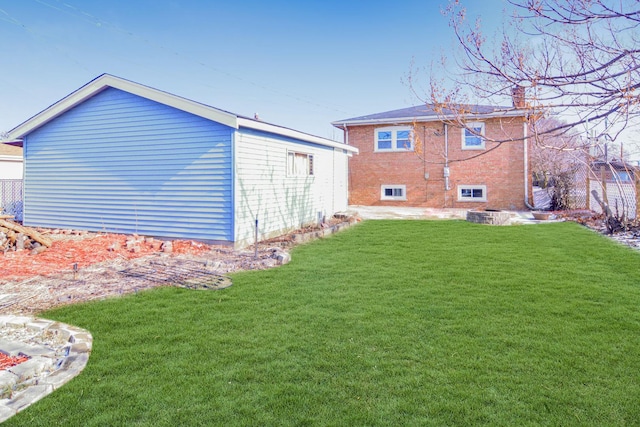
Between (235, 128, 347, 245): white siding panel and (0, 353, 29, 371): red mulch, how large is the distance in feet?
17.3

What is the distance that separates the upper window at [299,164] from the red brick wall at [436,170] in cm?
596

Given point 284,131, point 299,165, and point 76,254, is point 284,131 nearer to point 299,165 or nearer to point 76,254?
point 299,165

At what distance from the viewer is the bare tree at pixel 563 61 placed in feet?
9.48

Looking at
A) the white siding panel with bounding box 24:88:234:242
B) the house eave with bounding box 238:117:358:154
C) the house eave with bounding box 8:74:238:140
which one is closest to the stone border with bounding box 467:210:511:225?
the house eave with bounding box 238:117:358:154

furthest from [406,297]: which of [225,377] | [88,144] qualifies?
[88,144]

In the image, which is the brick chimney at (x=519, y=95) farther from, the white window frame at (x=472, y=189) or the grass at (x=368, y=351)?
the white window frame at (x=472, y=189)

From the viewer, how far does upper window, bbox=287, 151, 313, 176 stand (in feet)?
36.7

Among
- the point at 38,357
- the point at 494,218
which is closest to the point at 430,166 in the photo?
the point at 494,218

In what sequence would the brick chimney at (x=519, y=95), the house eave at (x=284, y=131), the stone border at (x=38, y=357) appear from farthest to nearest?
the house eave at (x=284, y=131)
the brick chimney at (x=519, y=95)
the stone border at (x=38, y=357)

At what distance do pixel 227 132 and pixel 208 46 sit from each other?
1262 centimetres

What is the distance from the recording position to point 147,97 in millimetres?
9078

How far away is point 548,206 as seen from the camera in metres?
16.7

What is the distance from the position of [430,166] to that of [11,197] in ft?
53.7

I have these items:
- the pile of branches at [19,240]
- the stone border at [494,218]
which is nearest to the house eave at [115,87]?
the pile of branches at [19,240]
